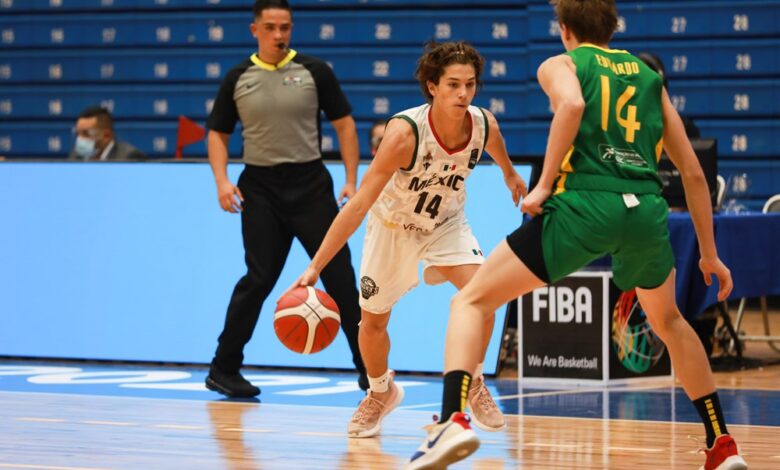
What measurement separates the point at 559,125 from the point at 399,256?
143 cm

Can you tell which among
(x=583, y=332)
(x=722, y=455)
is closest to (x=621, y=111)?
(x=722, y=455)

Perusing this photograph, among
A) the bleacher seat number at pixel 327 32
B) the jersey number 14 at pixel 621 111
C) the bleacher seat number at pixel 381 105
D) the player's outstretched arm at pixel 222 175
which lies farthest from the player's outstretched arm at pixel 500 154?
the bleacher seat number at pixel 327 32

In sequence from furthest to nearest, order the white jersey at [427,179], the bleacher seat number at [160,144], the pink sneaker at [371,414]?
the bleacher seat number at [160,144]
the pink sneaker at [371,414]
the white jersey at [427,179]

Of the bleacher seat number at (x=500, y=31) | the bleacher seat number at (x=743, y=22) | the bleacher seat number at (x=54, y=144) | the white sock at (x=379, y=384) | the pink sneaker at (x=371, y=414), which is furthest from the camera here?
the bleacher seat number at (x=54, y=144)

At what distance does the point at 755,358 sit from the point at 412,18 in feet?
17.4

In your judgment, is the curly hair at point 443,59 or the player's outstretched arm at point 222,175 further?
the player's outstretched arm at point 222,175

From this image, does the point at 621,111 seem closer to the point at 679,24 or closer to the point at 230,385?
the point at 230,385

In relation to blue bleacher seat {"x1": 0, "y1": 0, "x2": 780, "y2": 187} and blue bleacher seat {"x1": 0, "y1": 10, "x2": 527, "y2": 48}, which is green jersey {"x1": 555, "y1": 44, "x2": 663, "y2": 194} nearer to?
blue bleacher seat {"x1": 0, "y1": 0, "x2": 780, "y2": 187}

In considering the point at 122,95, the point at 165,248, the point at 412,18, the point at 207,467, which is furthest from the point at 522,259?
the point at 122,95

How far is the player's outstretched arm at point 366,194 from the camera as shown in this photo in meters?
4.89

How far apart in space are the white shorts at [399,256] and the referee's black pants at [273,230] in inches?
55.5

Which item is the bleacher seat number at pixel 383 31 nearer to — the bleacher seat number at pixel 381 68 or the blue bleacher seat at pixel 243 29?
the blue bleacher seat at pixel 243 29

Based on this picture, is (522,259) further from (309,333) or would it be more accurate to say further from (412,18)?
(412,18)

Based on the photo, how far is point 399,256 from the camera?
542 cm
